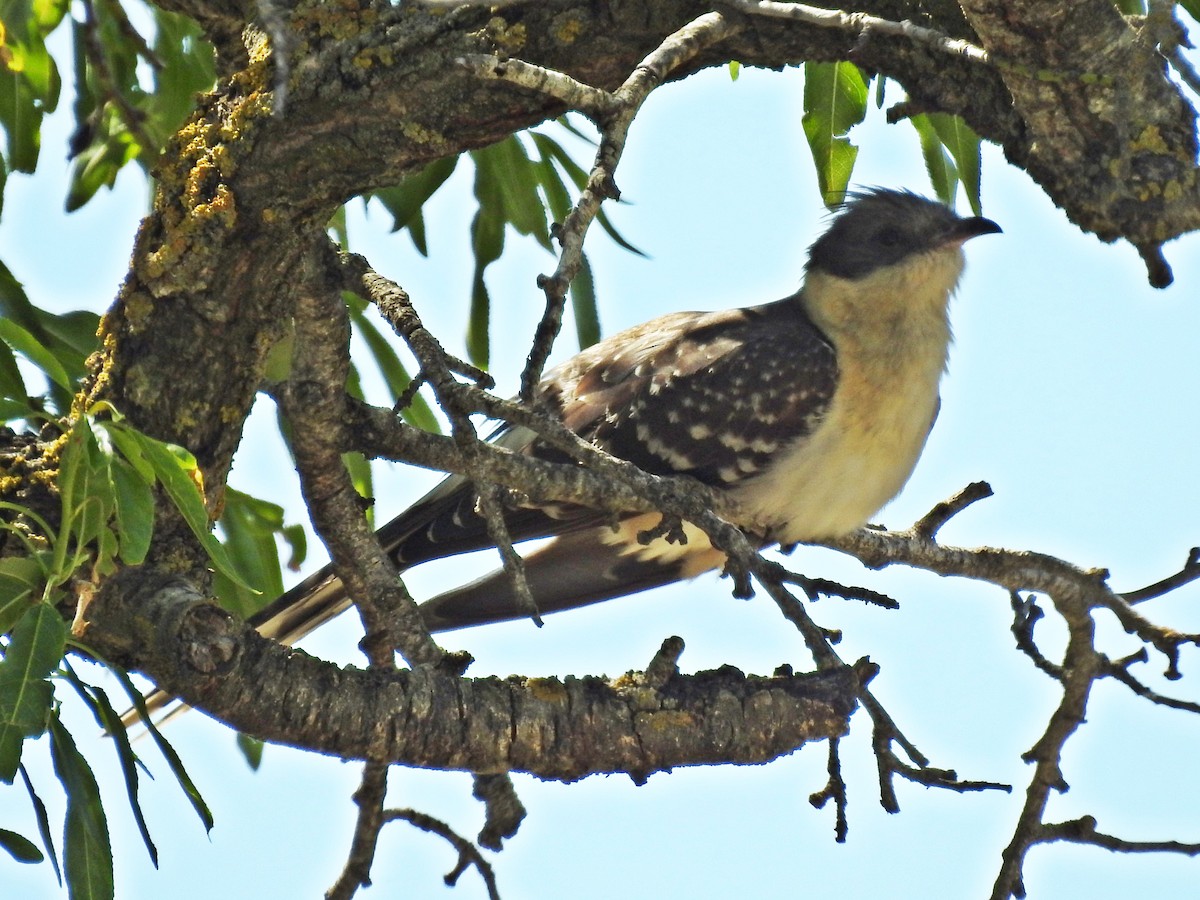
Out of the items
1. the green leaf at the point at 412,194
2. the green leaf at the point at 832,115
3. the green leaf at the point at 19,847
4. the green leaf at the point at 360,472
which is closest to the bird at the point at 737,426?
the green leaf at the point at 360,472

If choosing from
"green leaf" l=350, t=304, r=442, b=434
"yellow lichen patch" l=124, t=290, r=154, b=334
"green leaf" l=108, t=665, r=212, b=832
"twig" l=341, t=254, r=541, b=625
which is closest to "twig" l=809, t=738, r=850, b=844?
"twig" l=341, t=254, r=541, b=625

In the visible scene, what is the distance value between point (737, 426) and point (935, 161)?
0.89 m

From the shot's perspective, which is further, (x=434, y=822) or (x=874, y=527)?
(x=874, y=527)

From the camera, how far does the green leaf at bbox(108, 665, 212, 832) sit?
2.38m

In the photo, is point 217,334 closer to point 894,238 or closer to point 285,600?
point 285,600

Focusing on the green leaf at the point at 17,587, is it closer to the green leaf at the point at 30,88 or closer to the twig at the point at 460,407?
the twig at the point at 460,407

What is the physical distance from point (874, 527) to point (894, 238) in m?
1.18

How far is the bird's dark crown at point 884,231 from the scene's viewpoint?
4852 millimetres

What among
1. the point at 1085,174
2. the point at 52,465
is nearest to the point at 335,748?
the point at 52,465

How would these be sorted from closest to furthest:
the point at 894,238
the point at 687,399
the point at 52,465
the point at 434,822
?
the point at 52,465, the point at 434,822, the point at 687,399, the point at 894,238

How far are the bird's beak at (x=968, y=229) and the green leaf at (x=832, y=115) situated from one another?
92 centimetres

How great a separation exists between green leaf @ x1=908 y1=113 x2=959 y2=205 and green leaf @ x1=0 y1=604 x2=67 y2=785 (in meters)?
2.66

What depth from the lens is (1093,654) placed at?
3.55 metres

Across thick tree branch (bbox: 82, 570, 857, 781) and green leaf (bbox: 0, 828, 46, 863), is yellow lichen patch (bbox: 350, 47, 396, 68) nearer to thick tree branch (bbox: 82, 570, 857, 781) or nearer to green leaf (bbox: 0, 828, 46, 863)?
thick tree branch (bbox: 82, 570, 857, 781)
